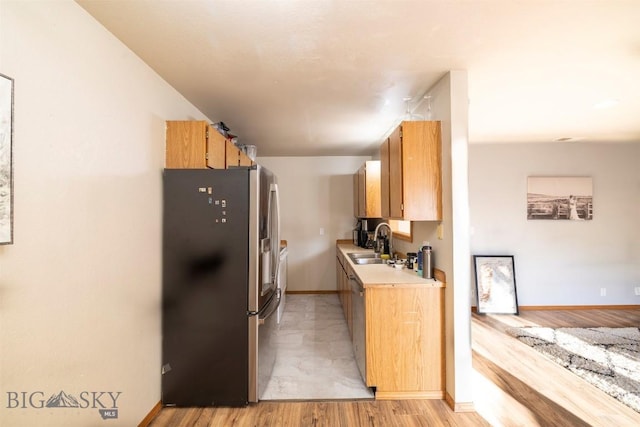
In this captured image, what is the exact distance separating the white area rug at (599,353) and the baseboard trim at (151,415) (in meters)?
3.49

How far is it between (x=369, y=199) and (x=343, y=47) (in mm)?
2426

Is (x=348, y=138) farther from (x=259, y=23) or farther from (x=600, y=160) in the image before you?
(x=600, y=160)

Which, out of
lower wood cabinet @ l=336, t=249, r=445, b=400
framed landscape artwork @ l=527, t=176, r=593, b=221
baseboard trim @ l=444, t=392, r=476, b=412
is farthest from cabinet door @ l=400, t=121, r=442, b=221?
framed landscape artwork @ l=527, t=176, r=593, b=221

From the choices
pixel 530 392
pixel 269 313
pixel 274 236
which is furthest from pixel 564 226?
pixel 269 313

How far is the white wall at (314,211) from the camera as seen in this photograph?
17.1 ft

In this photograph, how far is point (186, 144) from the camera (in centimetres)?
228

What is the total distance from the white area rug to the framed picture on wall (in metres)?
0.60

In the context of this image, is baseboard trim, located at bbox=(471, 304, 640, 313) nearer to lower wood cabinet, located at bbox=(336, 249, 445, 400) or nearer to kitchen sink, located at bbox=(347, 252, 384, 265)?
kitchen sink, located at bbox=(347, 252, 384, 265)

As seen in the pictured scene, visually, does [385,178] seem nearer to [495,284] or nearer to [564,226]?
[495,284]

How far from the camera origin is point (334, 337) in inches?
132

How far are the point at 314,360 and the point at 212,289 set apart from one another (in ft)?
4.43

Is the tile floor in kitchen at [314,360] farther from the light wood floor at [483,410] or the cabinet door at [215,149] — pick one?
the cabinet door at [215,149]

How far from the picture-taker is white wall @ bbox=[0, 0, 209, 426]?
1182 millimetres

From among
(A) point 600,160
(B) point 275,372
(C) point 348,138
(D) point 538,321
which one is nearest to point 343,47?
(C) point 348,138
